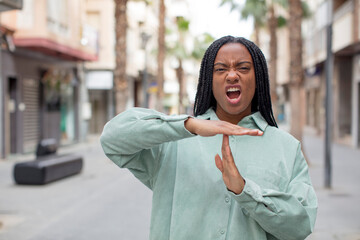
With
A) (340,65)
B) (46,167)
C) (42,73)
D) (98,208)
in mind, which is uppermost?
(340,65)

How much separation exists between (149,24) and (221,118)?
3629 cm

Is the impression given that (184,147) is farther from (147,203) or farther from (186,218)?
(147,203)

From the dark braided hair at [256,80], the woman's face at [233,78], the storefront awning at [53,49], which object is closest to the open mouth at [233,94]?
the woman's face at [233,78]

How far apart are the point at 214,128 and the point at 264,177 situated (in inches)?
12.8

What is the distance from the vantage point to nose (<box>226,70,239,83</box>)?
1660 mm

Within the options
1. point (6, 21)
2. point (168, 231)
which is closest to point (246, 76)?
point (168, 231)

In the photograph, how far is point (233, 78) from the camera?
166 centimetres

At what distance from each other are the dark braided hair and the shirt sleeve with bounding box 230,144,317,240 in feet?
1.07

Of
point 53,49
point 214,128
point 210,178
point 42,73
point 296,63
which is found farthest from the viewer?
point 42,73

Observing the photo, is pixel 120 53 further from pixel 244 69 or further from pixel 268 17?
pixel 244 69

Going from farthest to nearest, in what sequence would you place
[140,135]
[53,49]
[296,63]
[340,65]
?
[340,65]
[53,49]
[296,63]
[140,135]

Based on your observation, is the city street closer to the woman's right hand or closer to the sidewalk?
the sidewalk

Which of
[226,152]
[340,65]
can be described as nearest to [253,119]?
[226,152]

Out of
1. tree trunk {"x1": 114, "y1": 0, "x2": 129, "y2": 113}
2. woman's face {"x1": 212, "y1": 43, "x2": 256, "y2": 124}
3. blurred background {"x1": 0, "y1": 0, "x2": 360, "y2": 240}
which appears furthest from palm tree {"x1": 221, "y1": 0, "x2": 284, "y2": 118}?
woman's face {"x1": 212, "y1": 43, "x2": 256, "y2": 124}
